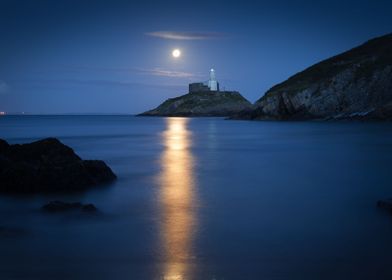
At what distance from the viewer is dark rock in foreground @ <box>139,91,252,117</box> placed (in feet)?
567

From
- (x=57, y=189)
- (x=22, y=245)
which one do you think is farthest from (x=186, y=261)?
(x=57, y=189)

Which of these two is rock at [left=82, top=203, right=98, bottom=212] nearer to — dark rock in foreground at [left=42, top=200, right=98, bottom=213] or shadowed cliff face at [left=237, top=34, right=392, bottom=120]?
dark rock in foreground at [left=42, top=200, right=98, bottom=213]

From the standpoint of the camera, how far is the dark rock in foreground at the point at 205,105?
172875 mm

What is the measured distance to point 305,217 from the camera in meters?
9.98

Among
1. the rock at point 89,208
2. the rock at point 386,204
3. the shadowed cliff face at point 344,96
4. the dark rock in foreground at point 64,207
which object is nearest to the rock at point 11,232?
the dark rock in foreground at point 64,207

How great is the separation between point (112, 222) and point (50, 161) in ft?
14.7

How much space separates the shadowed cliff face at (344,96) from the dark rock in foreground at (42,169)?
58.1m

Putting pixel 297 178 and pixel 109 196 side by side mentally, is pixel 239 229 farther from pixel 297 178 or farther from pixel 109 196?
pixel 297 178

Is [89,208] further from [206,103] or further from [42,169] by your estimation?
[206,103]

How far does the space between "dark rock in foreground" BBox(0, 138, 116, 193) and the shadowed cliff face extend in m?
58.1

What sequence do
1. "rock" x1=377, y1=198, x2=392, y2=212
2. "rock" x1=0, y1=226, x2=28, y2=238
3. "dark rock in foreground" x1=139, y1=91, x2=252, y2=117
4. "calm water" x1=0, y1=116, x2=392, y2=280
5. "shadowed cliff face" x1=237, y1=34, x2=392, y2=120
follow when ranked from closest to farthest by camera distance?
"calm water" x1=0, y1=116, x2=392, y2=280, "rock" x1=0, y1=226, x2=28, y2=238, "rock" x1=377, y1=198, x2=392, y2=212, "shadowed cliff face" x1=237, y1=34, x2=392, y2=120, "dark rock in foreground" x1=139, y1=91, x2=252, y2=117

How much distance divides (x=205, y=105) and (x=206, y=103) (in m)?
1.91

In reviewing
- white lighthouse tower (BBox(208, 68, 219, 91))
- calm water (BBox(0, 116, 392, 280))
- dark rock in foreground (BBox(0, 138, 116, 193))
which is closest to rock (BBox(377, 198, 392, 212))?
calm water (BBox(0, 116, 392, 280))

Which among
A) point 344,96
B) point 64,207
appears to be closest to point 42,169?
point 64,207
